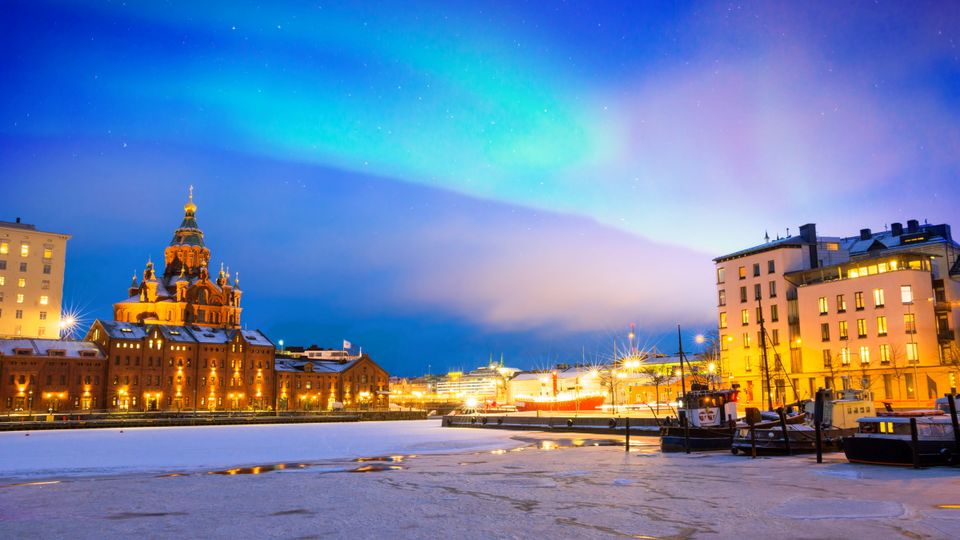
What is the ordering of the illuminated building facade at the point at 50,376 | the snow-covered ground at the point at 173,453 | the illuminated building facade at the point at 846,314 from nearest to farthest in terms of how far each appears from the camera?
the snow-covered ground at the point at 173,453, the illuminated building facade at the point at 846,314, the illuminated building facade at the point at 50,376

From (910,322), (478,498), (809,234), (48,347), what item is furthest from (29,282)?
(910,322)

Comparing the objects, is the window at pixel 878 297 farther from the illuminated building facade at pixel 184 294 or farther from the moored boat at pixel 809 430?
the illuminated building facade at pixel 184 294

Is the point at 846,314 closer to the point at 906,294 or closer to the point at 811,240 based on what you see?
the point at 906,294

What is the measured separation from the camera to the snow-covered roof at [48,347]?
116m

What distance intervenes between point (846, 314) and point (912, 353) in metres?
8.42

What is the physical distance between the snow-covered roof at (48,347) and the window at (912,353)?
121 meters

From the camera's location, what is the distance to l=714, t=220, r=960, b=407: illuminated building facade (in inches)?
2928

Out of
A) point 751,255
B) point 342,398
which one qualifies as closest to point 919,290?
point 751,255

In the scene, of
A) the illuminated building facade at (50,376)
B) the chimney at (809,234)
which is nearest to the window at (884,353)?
the chimney at (809,234)

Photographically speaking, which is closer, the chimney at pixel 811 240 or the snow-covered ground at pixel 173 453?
the snow-covered ground at pixel 173 453

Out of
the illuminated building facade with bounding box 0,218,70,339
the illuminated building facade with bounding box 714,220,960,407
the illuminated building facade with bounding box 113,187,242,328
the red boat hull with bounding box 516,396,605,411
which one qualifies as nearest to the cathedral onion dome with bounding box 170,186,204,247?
the illuminated building facade with bounding box 113,187,242,328

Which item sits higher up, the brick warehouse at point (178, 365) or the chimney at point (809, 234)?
the chimney at point (809, 234)

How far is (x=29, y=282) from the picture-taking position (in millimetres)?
139000

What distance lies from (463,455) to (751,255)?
64.6m
